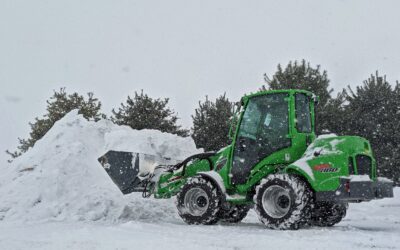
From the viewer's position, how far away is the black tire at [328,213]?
32.1ft

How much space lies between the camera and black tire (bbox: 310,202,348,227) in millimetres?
9773

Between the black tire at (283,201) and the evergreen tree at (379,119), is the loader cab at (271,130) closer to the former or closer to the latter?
the black tire at (283,201)

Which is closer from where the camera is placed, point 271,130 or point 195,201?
point 271,130

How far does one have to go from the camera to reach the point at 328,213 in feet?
32.2

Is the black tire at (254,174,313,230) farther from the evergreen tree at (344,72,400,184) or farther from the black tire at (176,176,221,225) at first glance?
the evergreen tree at (344,72,400,184)

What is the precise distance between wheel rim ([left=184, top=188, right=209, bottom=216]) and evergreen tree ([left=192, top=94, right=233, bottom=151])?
1599 centimetres

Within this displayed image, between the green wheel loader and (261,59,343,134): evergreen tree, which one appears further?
(261,59,343,134): evergreen tree

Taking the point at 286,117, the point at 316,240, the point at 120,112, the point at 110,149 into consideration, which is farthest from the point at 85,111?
the point at 316,240

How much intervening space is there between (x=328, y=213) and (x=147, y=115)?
17440mm

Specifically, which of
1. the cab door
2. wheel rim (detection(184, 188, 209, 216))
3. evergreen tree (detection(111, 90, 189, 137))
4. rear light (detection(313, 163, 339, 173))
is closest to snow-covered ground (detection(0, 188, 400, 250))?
rear light (detection(313, 163, 339, 173))

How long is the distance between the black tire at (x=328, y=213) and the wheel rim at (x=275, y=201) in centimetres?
137

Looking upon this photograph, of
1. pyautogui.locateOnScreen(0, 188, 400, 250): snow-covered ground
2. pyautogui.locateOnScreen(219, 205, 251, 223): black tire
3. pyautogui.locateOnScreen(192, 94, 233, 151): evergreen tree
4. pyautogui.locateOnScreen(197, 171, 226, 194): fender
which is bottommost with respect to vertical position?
pyautogui.locateOnScreen(0, 188, 400, 250): snow-covered ground

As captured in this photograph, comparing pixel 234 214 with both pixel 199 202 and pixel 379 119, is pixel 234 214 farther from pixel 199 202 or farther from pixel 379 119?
pixel 379 119

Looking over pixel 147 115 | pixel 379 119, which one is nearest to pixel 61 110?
pixel 147 115
